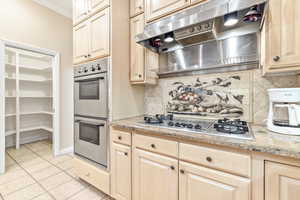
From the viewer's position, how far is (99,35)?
1.66m

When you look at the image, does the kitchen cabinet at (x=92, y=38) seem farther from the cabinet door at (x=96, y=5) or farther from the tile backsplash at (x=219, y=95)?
the tile backsplash at (x=219, y=95)

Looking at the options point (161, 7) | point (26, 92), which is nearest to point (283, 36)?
point (161, 7)

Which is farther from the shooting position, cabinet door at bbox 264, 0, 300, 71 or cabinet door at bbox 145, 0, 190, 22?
cabinet door at bbox 145, 0, 190, 22

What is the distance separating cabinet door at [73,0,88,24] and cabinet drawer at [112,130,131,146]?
5.13 feet

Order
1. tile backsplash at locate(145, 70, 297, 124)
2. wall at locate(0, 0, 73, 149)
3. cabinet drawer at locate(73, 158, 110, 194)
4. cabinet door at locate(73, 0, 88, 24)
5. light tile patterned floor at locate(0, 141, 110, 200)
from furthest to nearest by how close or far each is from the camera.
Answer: wall at locate(0, 0, 73, 149), cabinet door at locate(73, 0, 88, 24), light tile patterned floor at locate(0, 141, 110, 200), cabinet drawer at locate(73, 158, 110, 194), tile backsplash at locate(145, 70, 297, 124)

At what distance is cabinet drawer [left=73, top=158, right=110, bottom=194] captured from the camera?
158 centimetres

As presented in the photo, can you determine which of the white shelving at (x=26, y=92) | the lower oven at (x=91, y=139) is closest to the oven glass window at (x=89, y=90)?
the lower oven at (x=91, y=139)

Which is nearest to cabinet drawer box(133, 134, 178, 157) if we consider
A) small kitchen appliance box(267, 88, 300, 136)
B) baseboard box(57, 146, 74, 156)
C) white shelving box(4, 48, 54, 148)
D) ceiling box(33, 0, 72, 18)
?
small kitchen appliance box(267, 88, 300, 136)

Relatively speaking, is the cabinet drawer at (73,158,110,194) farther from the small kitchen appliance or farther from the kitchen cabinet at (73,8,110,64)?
the small kitchen appliance

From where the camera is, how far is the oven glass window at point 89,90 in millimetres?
1690

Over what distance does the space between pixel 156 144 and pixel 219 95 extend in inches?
34.4

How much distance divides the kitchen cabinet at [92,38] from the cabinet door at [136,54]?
12.4 inches

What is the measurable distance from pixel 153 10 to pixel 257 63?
47.2 inches

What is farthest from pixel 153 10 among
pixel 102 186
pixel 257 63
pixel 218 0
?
pixel 102 186
